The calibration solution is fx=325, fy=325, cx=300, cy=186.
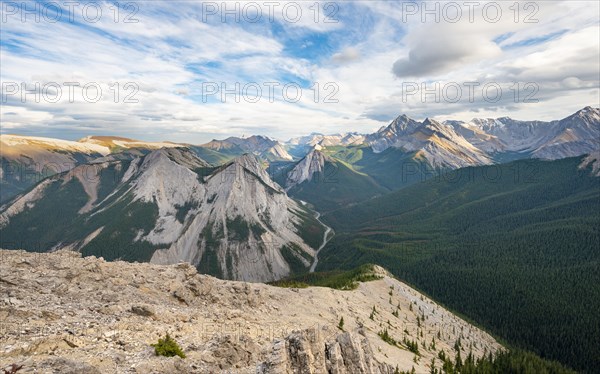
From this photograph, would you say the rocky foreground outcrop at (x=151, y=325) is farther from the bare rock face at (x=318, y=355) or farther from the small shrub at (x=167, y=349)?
the small shrub at (x=167, y=349)

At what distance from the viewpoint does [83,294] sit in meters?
47.3

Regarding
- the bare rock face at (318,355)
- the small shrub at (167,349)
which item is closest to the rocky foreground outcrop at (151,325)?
the bare rock face at (318,355)

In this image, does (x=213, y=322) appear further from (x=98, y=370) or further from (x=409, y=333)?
(x=409, y=333)

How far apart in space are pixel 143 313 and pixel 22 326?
43.2 feet

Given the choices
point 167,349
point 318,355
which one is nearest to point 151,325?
point 167,349

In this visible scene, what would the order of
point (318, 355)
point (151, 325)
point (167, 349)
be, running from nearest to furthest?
point (167, 349), point (318, 355), point (151, 325)

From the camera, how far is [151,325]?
1631 inches

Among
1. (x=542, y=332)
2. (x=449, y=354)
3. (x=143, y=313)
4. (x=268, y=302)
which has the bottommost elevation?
(x=542, y=332)

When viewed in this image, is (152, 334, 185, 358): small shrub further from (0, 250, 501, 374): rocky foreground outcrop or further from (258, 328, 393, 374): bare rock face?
(258, 328, 393, 374): bare rock face

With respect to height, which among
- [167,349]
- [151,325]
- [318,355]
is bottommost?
[318,355]

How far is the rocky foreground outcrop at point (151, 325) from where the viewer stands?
31.9 m

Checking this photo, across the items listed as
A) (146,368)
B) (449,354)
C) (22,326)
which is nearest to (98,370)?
(146,368)

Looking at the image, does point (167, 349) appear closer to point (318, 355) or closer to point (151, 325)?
point (151, 325)

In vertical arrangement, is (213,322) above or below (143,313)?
below
